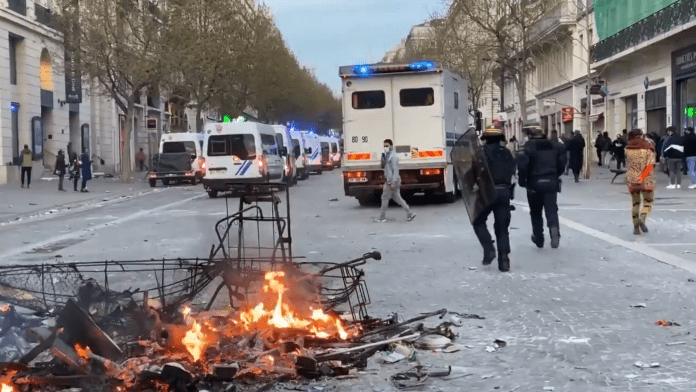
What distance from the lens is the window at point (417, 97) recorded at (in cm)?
2305

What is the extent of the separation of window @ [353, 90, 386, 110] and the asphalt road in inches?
96.2

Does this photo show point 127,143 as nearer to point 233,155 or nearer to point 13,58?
point 13,58

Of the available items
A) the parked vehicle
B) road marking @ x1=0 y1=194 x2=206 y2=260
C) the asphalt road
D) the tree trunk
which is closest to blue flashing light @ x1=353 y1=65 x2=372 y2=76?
the asphalt road

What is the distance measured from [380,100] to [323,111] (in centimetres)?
9090

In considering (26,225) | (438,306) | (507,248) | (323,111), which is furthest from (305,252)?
(323,111)

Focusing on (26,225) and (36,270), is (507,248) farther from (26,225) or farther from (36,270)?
(26,225)

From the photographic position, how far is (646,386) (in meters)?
5.86

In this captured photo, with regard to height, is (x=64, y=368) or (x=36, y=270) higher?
(x=36, y=270)

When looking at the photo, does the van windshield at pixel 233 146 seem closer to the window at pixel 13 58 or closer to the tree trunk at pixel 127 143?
the tree trunk at pixel 127 143

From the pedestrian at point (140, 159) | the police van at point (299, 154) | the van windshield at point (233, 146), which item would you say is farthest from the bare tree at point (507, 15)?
the pedestrian at point (140, 159)

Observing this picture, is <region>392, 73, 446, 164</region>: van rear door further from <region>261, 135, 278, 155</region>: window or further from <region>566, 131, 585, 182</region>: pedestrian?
<region>566, 131, 585, 182</region>: pedestrian

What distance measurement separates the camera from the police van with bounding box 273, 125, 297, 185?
37.0 m

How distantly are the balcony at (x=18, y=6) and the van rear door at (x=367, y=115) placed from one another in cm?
2399

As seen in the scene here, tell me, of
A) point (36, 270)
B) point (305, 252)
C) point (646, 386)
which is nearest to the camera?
point (646, 386)
